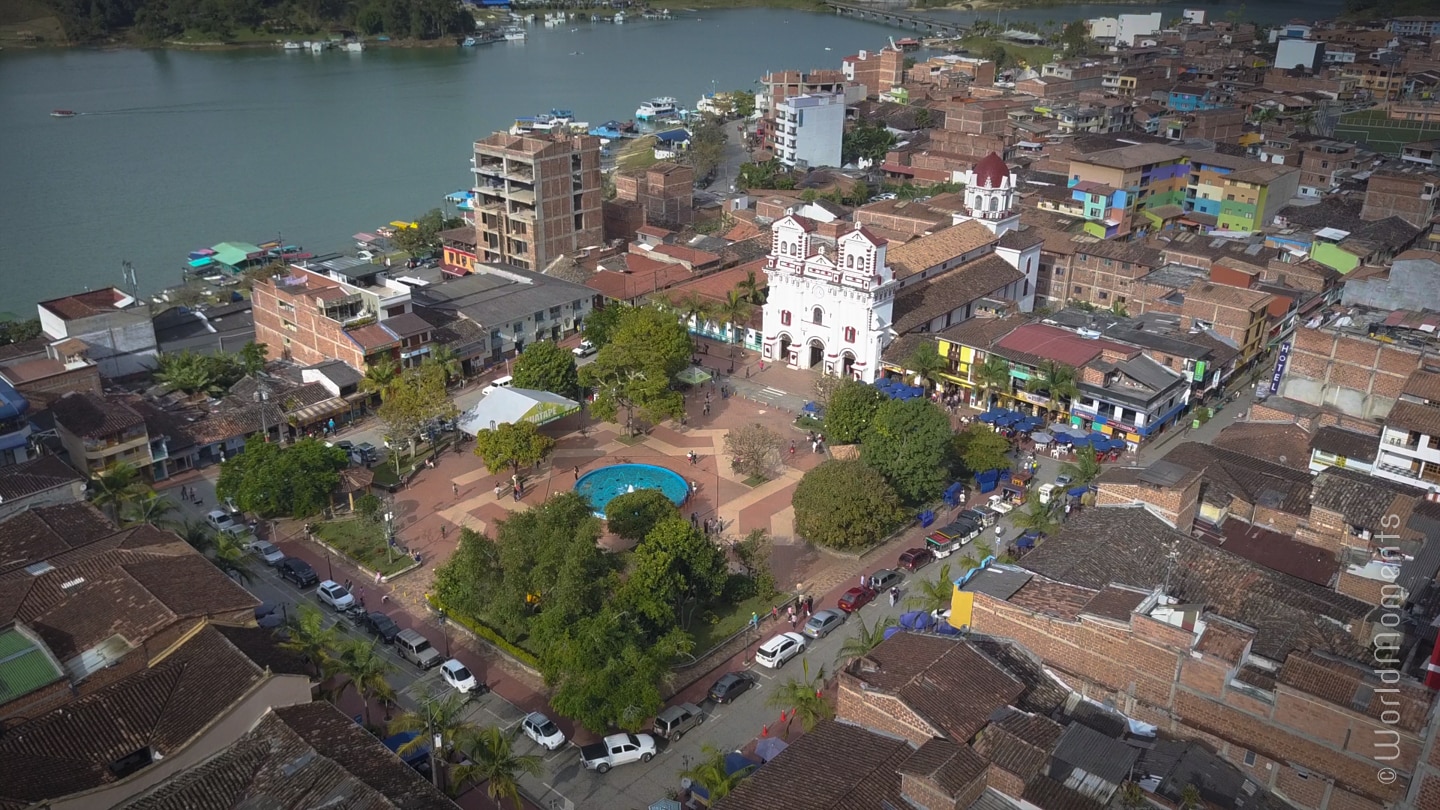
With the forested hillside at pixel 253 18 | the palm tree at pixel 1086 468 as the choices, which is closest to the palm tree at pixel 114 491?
the palm tree at pixel 1086 468

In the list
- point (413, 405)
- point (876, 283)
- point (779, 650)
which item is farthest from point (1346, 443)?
point (413, 405)

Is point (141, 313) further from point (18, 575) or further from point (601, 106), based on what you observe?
point (601, 106)

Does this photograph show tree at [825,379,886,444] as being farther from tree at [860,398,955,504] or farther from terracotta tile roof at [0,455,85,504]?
terracotta tile roof at [0,455,85,504]

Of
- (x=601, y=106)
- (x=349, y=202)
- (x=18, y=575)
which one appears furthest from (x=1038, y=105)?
(x=18, y=575)

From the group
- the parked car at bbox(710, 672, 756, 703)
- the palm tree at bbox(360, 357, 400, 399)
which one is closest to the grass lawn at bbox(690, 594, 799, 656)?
the parked car at bbox(710, 672, 756, 703)

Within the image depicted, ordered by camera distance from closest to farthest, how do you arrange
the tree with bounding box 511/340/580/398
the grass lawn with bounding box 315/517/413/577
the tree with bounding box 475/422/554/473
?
1. the grass lawn with bounding box 315/517/413/577
2. the tree with bounding box 475/422/554/473
3. the tree with bounding box 511/340/580/398

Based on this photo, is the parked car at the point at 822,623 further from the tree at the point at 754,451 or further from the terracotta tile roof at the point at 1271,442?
the terracotta tile roof at the point at 1271,442

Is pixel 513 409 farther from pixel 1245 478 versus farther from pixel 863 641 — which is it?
pixel 1245 478
